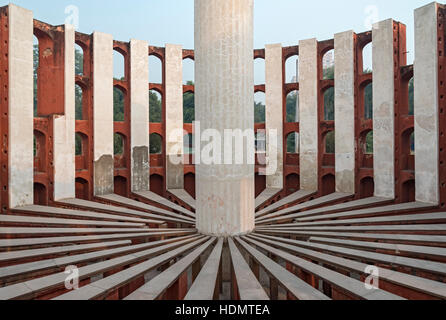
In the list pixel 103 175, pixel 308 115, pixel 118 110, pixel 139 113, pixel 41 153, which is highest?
pixel 118 110

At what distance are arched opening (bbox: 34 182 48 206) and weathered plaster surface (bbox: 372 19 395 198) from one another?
1427 centimetres

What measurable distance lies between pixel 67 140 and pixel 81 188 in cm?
249

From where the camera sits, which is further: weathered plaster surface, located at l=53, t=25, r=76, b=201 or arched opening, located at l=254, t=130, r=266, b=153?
arched opening, located at l=254, t=130, r=266, b=153

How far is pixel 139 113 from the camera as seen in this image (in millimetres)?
16719

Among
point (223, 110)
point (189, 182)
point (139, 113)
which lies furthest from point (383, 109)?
point (139, 113)

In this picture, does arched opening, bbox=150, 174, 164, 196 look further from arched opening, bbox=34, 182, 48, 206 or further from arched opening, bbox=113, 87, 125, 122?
arched opening, bbox=113, 87, 125, 122

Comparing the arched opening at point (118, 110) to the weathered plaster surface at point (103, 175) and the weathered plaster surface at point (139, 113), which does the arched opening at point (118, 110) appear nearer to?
the weathered plaster surface at point (139, 113)

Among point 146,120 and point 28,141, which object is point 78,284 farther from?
point 146,120

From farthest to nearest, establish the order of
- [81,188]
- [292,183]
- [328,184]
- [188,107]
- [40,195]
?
1. [188,107]
2. [292,183]
3. [328,184]
4. [81,188]
5. [40,195]

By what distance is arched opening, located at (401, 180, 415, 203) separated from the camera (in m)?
13.9

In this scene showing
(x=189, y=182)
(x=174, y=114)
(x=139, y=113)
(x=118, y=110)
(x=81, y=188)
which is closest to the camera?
(x=81, y=188)

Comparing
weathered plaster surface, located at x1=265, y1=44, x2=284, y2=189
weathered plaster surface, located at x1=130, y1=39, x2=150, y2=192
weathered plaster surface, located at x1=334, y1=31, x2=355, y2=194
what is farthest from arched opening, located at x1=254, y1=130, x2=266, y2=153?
weathered plaster surface, located at x1=130, y1=39, x2=150, y2=192

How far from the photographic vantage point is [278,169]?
57.6 ft

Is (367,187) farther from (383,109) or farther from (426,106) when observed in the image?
(426,106)
